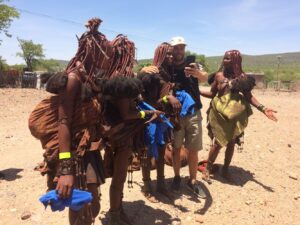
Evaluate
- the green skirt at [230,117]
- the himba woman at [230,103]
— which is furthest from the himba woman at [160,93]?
the green skirt at [230,117]

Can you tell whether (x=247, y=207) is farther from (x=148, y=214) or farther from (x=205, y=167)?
(x=148, y=214)

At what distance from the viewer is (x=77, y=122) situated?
281 cm

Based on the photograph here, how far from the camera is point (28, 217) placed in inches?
161

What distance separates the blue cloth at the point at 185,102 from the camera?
176 inches

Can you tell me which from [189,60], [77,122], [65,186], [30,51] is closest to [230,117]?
[189,60]

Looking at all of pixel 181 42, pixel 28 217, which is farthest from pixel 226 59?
pixel 28 217

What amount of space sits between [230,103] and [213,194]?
1323 millimetres

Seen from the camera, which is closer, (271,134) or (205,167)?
(205,167)

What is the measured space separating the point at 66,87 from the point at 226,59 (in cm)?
312

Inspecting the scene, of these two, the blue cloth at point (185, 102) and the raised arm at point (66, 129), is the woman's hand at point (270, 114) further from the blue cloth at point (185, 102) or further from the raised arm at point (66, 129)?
the raised arm at point (66, 129)

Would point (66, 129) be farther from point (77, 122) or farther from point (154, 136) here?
point (154, 136)

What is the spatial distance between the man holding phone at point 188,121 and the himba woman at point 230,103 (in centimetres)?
67

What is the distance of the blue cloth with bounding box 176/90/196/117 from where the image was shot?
4469mm

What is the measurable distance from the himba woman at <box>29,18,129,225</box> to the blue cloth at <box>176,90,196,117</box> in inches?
62.4
